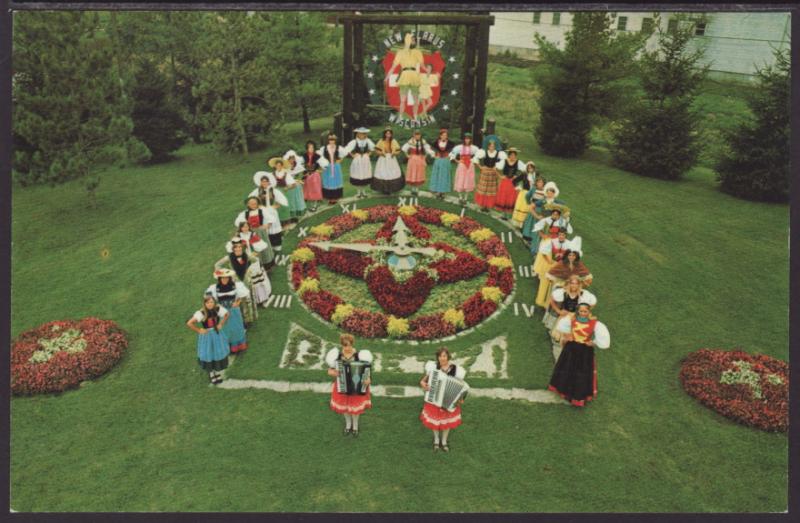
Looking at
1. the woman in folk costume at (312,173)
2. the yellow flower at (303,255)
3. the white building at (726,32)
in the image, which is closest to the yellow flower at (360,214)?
the woman in folk costume at (312,173)

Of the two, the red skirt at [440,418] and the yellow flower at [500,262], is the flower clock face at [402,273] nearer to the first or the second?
the yellow flower at [500,262]

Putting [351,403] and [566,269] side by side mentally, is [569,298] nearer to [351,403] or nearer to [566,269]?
[566,269]

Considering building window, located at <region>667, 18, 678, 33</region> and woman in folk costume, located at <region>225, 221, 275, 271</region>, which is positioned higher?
building window, located at <region>667, 18, 678, 33</region>

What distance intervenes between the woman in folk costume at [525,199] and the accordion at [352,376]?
795cm

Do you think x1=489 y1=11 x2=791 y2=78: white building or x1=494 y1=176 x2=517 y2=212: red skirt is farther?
x1=494 y1=176 x2=517 y2=212: red skirt

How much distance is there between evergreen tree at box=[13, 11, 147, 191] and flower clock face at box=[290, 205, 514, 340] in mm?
6867

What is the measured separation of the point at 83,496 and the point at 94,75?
11879 millimetres

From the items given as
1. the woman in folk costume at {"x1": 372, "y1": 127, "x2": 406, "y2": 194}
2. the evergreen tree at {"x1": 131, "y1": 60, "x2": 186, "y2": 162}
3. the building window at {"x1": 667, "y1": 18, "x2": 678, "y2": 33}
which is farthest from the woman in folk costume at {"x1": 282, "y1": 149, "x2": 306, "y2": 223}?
the building window at {"x1": 667, "y1": 18, "x2": 678, "y2": 33}

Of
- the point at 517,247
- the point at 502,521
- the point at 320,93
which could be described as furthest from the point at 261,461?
the point at 320,93

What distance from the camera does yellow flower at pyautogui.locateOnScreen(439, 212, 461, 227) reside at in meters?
17.5

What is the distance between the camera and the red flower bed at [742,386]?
10711 mm

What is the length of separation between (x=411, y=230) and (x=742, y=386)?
8896 mm

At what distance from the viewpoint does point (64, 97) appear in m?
16.0

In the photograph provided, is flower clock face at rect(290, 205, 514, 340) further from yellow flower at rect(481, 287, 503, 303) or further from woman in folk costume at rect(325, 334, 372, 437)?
woman in folk costume at rect(325, 334, 372, 437)
